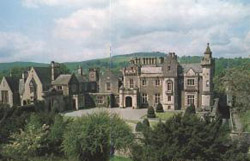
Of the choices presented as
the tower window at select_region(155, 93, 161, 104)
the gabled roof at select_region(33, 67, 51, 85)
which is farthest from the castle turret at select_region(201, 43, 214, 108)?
the gabled roof at select_region(33, 67, 51, 85)

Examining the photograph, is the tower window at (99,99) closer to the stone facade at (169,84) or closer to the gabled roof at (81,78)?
the stone facade at (169,84)

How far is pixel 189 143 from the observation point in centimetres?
1661

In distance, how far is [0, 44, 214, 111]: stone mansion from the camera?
141ft

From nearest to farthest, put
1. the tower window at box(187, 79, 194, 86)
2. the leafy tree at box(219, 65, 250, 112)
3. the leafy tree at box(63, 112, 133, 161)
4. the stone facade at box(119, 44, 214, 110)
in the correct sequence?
the leafy tree at box(63, 112, 133, 161) → the leafy tree at box(219, 65, 250, 112) → the stone facade at box(119, 44, 214, 110) → the tower window at box(187, 79, 194, 86)

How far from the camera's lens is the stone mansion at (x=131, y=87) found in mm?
43000

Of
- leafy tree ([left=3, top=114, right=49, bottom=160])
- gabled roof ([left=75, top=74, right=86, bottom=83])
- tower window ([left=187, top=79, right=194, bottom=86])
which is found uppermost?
gabled roof ([left=75, top=74, right=86, bottom=83])

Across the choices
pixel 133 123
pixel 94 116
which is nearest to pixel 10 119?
pixel 94 116

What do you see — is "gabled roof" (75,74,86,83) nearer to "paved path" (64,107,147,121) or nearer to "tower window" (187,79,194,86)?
"paved path" (64,107,147,121)

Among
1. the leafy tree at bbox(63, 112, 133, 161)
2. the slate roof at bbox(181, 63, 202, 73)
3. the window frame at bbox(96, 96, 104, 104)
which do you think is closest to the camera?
the leafy tree at bbox(63, 112, 133, 161)

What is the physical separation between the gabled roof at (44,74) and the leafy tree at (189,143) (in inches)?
1197

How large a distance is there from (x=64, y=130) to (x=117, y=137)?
4257 millimetres

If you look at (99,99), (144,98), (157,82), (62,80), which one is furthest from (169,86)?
(62,80)

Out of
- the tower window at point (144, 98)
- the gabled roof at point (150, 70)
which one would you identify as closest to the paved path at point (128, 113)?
the tower window at point (144, 98)

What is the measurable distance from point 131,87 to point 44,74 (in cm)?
1164
